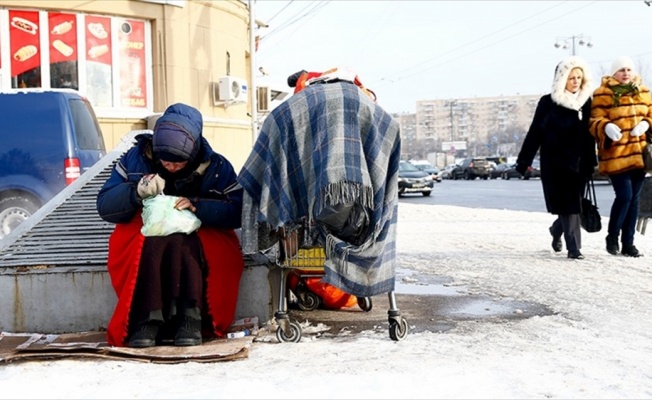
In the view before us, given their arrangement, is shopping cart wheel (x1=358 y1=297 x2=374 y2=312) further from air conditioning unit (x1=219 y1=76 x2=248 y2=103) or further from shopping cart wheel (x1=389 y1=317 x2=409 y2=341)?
air conditioning unit (x1=219 y1=76 x2=248 y2=103)

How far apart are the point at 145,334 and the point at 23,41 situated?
43.0 feet

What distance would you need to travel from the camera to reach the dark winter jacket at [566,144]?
289 inches

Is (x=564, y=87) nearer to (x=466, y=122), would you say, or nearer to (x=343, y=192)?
(x=343, y=192)

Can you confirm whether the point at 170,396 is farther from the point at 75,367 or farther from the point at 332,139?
the point at 332,139

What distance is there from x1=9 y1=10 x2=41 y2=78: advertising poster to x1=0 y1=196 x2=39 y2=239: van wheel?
713 cm

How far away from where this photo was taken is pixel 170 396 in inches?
122

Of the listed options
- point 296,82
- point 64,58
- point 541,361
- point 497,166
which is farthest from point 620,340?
point 497,166

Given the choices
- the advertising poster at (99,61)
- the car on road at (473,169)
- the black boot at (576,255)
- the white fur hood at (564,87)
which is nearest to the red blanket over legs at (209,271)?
the black boot at (576,255)

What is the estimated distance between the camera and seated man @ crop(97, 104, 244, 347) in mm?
3998

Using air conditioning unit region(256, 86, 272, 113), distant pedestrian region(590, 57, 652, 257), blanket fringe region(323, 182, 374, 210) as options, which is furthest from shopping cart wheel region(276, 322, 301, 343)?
air conditioning unit region(256, 86, 272, 113)

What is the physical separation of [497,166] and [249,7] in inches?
1441

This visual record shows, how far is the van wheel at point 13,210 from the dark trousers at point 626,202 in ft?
21.6

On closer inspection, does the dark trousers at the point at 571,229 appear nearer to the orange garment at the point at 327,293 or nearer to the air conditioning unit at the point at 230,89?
the orange garment at the point at 327,293

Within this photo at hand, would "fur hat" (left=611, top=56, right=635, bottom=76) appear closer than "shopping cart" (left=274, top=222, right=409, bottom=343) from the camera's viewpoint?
No
